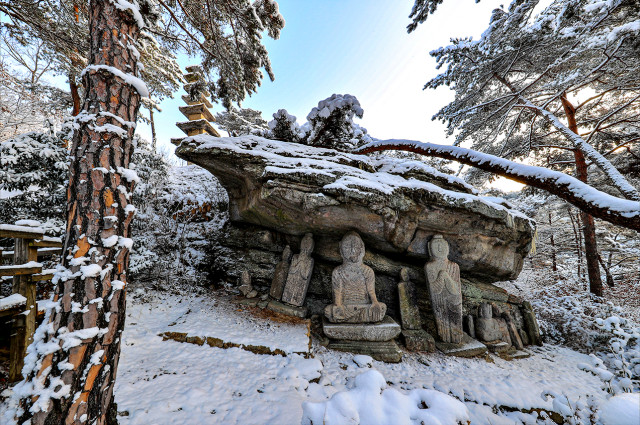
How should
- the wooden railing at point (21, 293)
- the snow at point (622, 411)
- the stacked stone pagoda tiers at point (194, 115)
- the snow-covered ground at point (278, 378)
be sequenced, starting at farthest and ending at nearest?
the stacked stone pagoda tiers at point (194, 115) → the wooden railing at point (21, 293) → the snow-covered ground at point (278, 378) → the snow at point (622, 411)

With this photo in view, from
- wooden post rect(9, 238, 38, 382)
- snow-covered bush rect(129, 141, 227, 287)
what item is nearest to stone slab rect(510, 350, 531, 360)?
snow-covered bush rect(129, 141, 227, 287)

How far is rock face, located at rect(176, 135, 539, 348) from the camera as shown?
409 centimetres

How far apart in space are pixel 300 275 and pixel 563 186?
4084 millimetres

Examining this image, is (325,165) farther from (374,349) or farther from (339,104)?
(374,349)

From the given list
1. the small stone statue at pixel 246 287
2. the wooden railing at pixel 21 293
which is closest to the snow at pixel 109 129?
the wooden railing at pixel 21 293

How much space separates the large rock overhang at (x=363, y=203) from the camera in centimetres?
401

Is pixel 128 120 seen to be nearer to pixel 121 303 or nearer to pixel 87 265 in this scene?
pixel 87 265

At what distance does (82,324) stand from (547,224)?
16076 millimetres

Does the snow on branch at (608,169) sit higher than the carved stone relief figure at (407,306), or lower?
higher

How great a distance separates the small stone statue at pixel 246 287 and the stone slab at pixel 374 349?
2045mm

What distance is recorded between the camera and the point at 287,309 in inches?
172

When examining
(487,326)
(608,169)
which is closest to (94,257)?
(608,169)

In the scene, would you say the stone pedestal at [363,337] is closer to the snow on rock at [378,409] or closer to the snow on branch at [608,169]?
the snow on rock at [378,409]

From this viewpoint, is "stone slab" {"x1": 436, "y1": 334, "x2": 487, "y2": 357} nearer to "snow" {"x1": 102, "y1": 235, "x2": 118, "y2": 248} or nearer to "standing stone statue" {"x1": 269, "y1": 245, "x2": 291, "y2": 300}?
"standing stone statue" {"x1": 269, "y1": 245, "x2": 291, "y2": 300}
